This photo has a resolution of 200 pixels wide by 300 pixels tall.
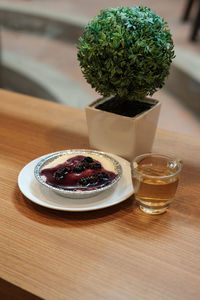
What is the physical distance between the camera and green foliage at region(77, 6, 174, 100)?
30.8 inches

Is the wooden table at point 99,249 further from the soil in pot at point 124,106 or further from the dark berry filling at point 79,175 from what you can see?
the soil in pot at point 124,106

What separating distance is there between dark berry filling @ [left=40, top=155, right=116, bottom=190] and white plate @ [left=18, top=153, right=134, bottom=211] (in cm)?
3

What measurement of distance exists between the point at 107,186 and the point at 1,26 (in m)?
3.15

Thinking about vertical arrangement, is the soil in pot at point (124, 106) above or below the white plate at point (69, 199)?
above

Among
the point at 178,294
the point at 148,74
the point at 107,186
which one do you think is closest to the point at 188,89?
the point at 148,74

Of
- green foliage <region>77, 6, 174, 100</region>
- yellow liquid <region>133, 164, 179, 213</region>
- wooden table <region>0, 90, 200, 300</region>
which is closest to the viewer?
wooden table <region>0, 90, 200, 300</region>

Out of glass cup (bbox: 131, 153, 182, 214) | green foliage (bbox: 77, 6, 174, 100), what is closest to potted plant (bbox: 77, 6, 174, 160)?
green foliage (bbox: 77, 6, 174, 100)

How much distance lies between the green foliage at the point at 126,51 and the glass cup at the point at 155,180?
6.3 inches

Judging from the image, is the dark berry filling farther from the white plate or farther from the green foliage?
the green foliage

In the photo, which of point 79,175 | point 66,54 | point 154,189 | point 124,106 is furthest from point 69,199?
point 66,54

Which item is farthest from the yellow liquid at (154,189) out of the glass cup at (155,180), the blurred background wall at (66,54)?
the blurred background wall at (66,54)

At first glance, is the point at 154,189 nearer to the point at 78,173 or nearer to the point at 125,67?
the point at 78,173

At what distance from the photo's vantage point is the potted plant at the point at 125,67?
783 millimetres

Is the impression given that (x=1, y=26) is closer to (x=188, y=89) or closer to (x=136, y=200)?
(x=188, y=89)
